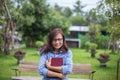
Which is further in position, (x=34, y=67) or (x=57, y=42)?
(x=34, y=67)

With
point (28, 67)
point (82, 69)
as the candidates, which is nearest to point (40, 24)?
point (28, 67)

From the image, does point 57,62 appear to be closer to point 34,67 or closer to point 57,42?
point 57,42

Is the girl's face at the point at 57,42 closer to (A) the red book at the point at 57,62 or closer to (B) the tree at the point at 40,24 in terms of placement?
(A) the red book at the point at 57,62

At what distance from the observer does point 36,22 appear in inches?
1171

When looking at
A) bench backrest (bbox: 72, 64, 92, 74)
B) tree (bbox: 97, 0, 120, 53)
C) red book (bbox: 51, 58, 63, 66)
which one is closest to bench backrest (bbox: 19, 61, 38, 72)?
bench backrest (bbox: 72, 64, 92, 74)

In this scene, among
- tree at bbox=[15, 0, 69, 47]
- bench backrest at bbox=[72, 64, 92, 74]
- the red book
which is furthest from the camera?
tree at bbox=[15, 0, 69, 47]

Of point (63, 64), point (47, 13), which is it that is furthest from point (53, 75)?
point (47, 13)

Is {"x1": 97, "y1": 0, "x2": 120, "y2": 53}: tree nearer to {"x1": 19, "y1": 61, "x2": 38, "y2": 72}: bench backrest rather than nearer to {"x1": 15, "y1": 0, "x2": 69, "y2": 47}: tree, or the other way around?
{"x1": 19, "y1": 61, "x2": 38, "y2": 72}: bench backrest

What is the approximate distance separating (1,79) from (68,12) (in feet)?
178

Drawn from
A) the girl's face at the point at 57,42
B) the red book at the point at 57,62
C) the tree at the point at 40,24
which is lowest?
the tree at the point at 40,24

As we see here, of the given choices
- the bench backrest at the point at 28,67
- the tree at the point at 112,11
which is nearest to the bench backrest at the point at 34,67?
the bench backrest at the point at 28,67

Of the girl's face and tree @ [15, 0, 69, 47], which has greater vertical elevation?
the girl's face

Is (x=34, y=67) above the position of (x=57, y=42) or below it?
below

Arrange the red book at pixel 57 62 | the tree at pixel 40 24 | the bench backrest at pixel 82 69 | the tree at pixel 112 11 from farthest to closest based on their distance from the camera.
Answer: the tree at pixel 40 24, the tree at pixel 112 11, the bench backrest at pixel 82 69, the red book at pixel 57 62
